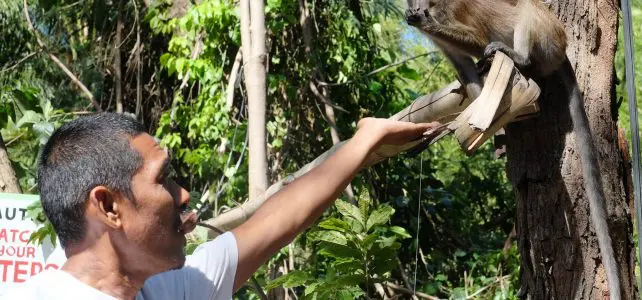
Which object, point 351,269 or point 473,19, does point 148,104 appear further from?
point 351,269

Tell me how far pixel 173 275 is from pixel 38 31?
7115 millimetres

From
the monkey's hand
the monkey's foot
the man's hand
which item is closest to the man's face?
the man's hand

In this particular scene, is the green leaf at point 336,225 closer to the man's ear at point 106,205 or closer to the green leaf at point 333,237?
the green leaf at point 333,237

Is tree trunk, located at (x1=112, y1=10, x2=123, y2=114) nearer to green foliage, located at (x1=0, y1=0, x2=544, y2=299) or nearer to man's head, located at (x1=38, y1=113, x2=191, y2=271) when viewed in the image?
green foliage, located at (x1=0, y1=0, x2=544, y2=299)

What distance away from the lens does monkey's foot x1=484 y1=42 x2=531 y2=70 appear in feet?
12.7

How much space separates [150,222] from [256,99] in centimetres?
288

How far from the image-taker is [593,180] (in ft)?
11.6

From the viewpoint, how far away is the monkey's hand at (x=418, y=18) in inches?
171

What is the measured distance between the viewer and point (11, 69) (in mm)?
8430

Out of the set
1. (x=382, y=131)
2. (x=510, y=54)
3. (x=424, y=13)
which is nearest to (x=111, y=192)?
(x=382, y=131)

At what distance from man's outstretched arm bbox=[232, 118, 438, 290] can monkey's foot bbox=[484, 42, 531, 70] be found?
6.16 ft

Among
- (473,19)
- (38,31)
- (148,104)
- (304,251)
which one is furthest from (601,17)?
(38,31)

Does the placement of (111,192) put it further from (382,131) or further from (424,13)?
(424,13)

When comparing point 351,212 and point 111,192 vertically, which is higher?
point 111,192
